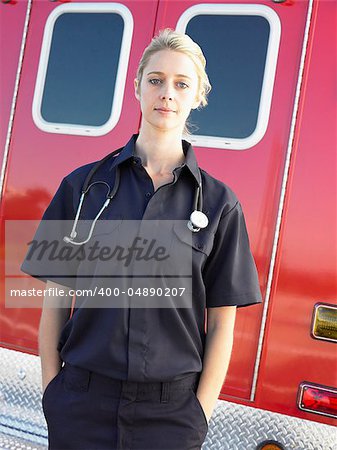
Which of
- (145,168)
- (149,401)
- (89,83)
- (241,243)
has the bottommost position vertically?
(149,401)

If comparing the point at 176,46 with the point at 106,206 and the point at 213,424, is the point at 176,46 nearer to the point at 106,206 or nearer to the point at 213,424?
the point at 106,206

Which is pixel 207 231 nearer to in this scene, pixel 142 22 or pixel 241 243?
pixel 241 243

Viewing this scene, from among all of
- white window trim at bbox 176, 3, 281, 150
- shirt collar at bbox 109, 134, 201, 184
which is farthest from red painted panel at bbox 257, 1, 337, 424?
shirt collar at bbox 109, 134, 201, 184

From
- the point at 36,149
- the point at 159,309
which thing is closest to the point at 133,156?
the point at 159,309

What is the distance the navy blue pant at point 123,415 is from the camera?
5.04ft

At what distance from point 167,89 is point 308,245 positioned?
107 centimetres

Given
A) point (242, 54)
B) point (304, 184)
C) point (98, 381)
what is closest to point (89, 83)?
point (242, 54)

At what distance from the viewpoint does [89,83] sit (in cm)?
282

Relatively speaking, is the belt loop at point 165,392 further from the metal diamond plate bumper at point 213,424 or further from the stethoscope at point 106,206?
the metal diamond plate bumper at point 213,424

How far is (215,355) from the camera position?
1.67 meters

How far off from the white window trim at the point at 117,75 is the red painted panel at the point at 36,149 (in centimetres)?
2

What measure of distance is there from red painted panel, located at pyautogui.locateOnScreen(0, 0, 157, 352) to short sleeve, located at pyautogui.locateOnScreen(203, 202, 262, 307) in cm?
117

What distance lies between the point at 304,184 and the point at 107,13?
1.26m

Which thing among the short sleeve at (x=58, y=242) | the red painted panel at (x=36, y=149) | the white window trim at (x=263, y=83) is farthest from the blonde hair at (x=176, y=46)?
the red painted panel at (x=36, y=149)
